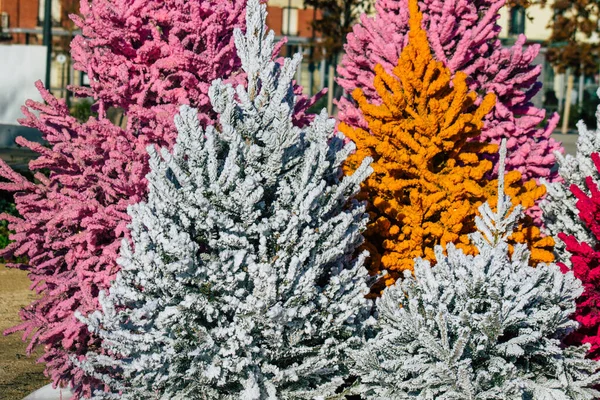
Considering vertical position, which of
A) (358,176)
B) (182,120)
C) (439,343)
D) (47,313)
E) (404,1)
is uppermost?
(404,1)

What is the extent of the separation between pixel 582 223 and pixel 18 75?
12.3 meters

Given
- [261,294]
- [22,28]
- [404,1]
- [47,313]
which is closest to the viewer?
[261,294]

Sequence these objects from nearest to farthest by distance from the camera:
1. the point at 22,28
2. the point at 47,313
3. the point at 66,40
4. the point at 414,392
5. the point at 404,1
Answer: the point at 414,392 → the point at 47,313 → the point at 404,1 → the point at 66,40 → the point at 22,28

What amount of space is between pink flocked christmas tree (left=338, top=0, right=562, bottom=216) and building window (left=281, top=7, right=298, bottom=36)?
31.8 meters

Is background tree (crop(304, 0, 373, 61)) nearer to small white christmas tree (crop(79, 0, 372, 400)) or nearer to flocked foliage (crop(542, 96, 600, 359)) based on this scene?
flocked foliage (crop(542, 96, 600, 359))

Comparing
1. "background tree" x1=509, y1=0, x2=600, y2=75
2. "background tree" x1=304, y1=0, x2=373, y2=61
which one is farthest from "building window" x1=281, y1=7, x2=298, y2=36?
"background tree" x1=509, y1=0, x2=600, y2=75

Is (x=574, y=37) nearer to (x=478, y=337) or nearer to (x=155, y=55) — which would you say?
(x=155, y=55)

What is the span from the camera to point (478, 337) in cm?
320

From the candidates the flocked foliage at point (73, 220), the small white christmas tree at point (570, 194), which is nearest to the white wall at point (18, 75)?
the flocked foliage at point (73, 220)

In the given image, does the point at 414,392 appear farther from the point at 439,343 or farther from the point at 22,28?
the point at 22,28

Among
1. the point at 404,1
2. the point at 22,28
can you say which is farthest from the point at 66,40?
the point at 404,1

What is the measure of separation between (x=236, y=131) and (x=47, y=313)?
1.62m

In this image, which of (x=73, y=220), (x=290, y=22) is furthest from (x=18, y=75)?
(x=290, y=22)

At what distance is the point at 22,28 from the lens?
3438cm
